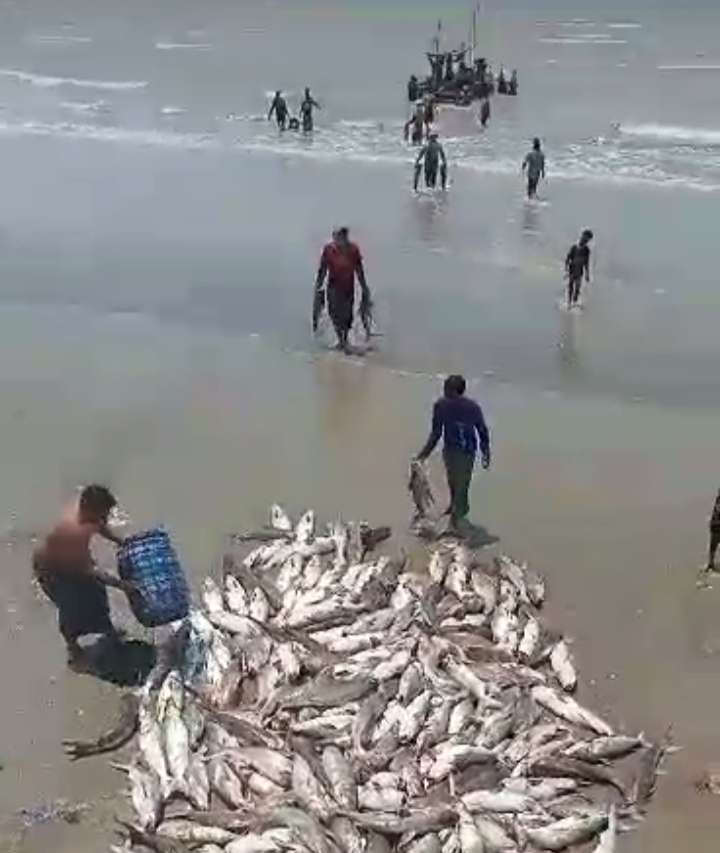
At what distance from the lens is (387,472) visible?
1343 centimetres

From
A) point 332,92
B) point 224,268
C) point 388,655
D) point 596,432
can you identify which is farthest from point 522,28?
point 388,655

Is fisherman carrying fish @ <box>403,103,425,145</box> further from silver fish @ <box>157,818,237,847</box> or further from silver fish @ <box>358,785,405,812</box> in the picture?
silver fish @ <box>157,818,237,847</box>

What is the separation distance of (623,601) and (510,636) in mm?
1406

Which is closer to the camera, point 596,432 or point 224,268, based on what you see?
point 596,432

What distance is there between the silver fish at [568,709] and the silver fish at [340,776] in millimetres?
1523

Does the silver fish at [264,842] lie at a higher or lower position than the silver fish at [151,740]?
lower

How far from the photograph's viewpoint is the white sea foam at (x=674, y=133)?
36.7 m

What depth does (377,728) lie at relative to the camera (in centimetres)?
862

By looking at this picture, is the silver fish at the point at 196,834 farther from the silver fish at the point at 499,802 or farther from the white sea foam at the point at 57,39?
the white sea foam at the point at 57,39

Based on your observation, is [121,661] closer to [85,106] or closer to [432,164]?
[432,164]

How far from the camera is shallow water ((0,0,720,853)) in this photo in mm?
10062

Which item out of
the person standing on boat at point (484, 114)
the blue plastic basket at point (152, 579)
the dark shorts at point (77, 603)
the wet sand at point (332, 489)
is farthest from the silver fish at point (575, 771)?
the person standing on boat at point (484, 114)

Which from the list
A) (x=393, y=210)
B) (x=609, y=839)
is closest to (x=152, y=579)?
(x=609, y=839)

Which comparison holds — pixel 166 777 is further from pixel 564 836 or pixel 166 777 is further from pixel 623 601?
pixel 623 601
